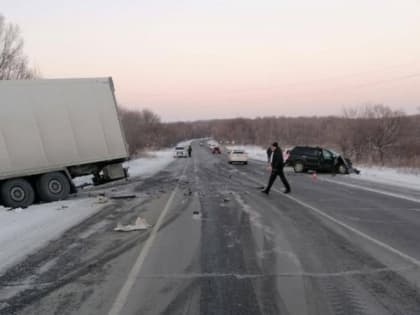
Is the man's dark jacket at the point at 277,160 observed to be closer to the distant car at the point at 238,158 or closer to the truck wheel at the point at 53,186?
the truck wheel at the point at 53,186

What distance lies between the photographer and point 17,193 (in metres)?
15.1

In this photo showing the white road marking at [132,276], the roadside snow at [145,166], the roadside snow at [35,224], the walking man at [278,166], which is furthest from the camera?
the roadside snow at [145,166]

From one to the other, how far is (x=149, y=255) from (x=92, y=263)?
0.92m

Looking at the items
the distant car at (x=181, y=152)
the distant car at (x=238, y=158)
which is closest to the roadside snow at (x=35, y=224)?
the distant car at (x=238, y=158)

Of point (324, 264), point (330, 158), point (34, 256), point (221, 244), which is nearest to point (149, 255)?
point (221, 244)

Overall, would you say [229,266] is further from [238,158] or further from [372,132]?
[372,132]

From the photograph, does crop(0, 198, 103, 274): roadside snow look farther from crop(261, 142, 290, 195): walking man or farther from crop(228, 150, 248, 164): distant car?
crop(228, 150, 248, 164): distant car

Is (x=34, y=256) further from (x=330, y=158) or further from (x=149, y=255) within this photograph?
(x=330, y=158)

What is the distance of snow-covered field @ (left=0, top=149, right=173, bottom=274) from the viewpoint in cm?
819

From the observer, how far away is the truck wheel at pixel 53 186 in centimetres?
1566

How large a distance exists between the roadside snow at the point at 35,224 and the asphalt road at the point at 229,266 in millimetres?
367

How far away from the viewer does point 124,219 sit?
11.4m

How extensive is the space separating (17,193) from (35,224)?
4692mm

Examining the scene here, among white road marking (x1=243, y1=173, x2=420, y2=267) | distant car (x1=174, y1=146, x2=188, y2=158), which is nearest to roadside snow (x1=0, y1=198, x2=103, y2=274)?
white road marking (x1=243, y1=173, x2=420, y2=267)
